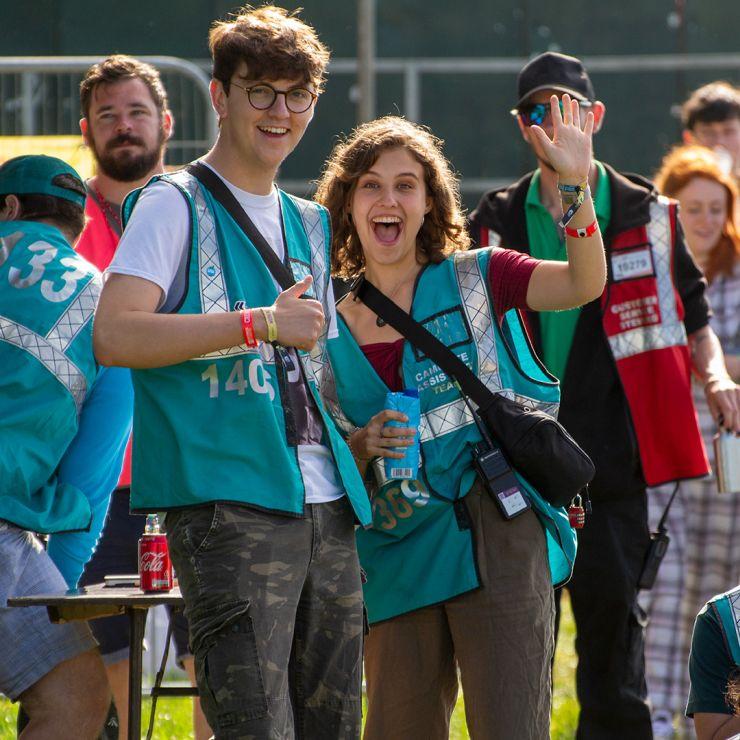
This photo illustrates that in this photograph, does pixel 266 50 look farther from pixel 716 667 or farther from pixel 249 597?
pixel 716 667

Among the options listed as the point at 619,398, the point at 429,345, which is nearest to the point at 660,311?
the point at 619,398

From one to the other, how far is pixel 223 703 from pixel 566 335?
91.8 inches

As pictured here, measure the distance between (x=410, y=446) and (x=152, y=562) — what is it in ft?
2.35

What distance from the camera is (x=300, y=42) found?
3.33 metres

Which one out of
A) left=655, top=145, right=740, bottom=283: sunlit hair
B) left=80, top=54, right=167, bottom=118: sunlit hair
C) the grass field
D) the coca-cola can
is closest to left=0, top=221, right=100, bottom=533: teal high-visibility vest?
the coca-cola can

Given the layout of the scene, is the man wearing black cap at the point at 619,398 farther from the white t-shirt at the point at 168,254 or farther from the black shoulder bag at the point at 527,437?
the white t-shirt at the point at 168,254

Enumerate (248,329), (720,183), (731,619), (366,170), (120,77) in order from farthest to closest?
(720,183), (120,77), (366,170), (731,619), (248,329)

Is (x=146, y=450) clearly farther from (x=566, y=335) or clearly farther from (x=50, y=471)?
(x=566, y=335)

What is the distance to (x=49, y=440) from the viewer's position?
12.9ft

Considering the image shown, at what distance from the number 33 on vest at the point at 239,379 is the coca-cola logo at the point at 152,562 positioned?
71 cm

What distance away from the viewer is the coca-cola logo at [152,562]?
3.69m

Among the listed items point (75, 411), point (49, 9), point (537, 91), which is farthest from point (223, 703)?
point (49, 9)

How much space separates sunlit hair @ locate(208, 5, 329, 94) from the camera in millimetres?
3275

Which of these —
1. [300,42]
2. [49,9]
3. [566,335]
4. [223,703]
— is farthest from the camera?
[49,9]
